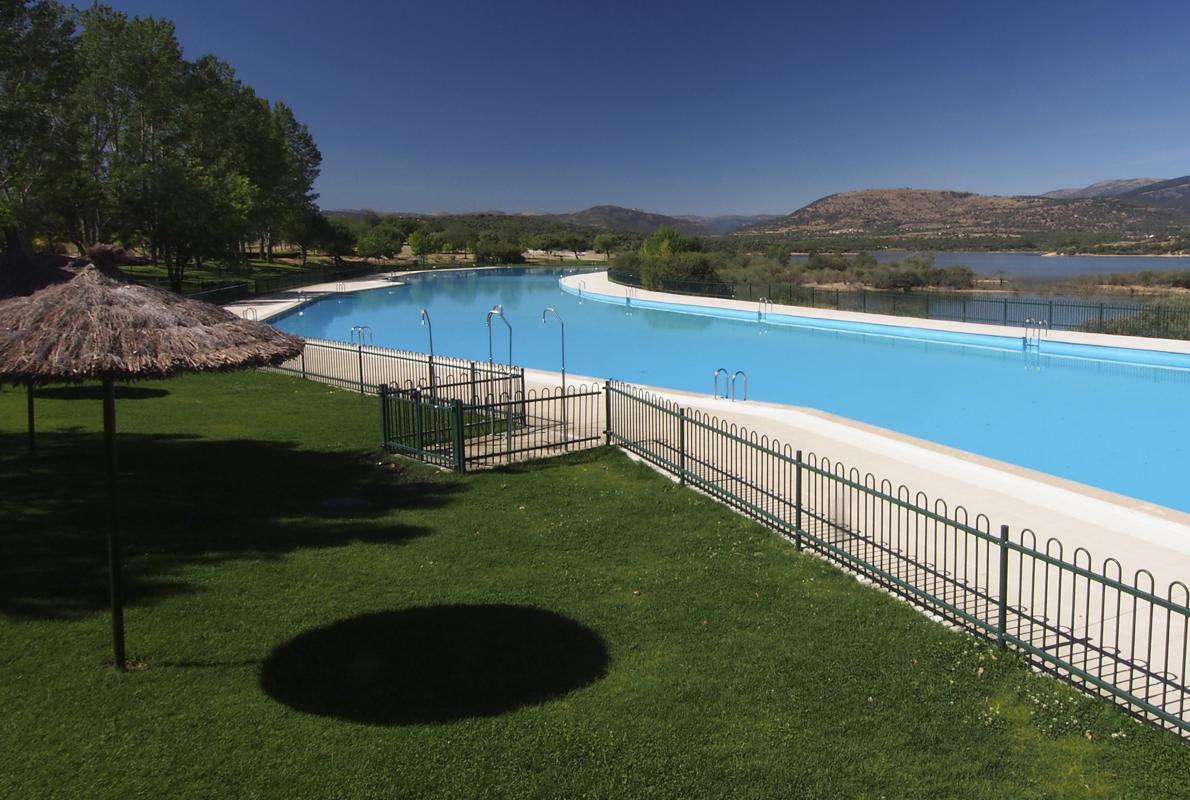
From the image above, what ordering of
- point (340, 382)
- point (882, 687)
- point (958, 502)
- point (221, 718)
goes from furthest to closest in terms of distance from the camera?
point (340, 382) → point (958, 502) → point (882, 687) → point (221, 718)

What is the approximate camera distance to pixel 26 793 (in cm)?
439

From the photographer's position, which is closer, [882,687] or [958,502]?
[882,687]

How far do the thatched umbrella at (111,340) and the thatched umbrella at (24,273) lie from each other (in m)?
5.89

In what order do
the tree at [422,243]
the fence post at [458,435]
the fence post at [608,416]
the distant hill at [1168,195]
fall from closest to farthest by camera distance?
the fence post at [458,435] < the fence post at [608,416] < the tree at [422,243] < the distant hill at [1168,195]

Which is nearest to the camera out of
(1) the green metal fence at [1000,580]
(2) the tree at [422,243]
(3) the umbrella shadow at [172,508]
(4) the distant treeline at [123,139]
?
(1) the green metal fence at [1000,580]

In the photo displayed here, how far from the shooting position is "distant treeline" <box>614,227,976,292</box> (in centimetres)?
4534

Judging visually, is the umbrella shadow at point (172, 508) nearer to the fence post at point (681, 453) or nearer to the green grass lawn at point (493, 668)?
the green grass lawn at point (493, 668)

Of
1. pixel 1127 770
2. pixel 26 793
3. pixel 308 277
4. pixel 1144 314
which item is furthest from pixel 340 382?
pixel 308 277

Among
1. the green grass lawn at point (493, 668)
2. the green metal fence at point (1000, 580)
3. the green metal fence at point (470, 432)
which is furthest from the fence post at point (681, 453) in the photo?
the green metal fence at point (470, 432)

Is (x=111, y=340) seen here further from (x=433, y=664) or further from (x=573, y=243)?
(x=573, y=243)

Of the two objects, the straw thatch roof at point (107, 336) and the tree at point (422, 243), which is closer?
the straw thatch roof at point (107, 336)

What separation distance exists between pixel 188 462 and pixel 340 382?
7216mm

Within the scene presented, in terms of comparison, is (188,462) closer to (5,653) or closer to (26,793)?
(5,653)

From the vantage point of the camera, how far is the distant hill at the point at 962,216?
5098 inches
